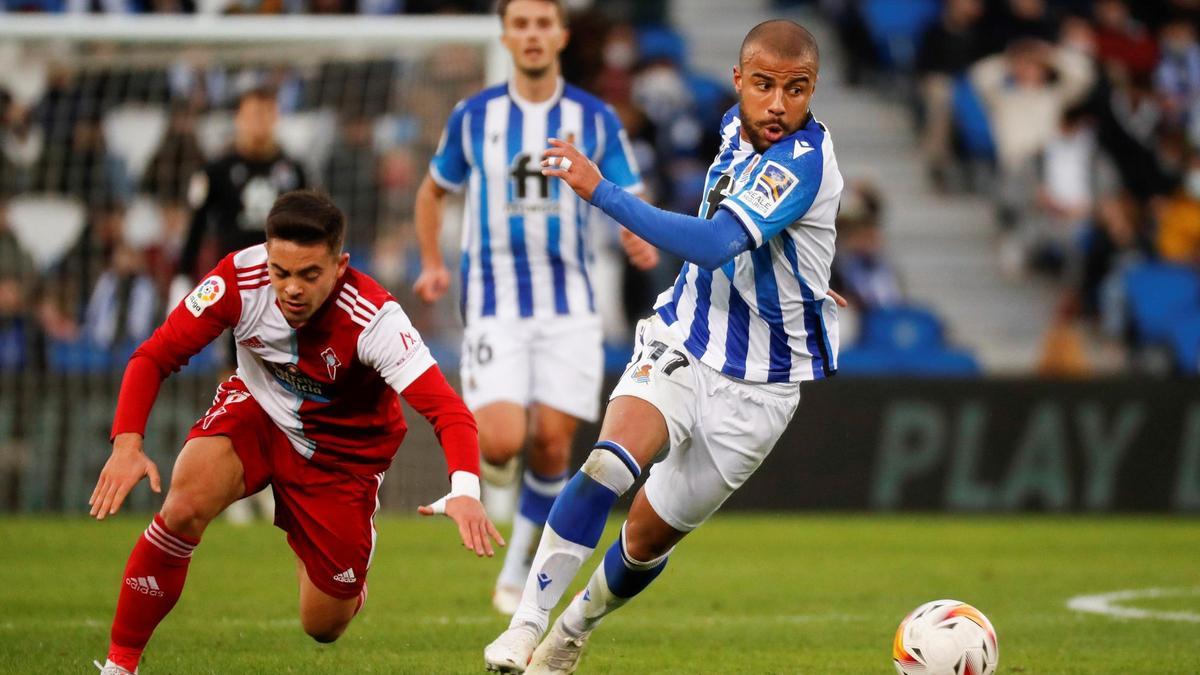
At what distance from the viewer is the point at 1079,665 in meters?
6.53

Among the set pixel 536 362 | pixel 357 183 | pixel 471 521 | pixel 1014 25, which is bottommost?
pixel 536 362

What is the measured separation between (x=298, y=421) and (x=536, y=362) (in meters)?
2.49

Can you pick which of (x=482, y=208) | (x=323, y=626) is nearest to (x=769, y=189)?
(x=323, y=626)

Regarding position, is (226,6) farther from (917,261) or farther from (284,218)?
(284,218)

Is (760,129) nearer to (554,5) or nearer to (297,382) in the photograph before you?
(297,382)

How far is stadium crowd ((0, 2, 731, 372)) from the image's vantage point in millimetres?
13094

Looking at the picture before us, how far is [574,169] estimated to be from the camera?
5344 millimetres

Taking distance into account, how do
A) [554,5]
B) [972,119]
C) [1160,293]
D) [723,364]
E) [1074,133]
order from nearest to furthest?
1. [723,364]
2. [554,5]
3. [1160,293]
4. [1074,133]
5. [972,119]

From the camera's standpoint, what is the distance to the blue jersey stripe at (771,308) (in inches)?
230

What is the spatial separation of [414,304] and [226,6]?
10.7 feet

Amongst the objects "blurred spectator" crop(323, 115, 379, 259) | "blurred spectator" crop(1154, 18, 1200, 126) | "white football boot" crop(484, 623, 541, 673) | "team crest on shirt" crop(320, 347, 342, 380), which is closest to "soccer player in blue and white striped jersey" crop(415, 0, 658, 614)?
"team crest on shirt" crop(320, 347, 342, 380)

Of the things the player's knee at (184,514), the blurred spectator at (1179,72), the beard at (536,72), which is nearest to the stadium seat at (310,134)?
the beard at (536,72)

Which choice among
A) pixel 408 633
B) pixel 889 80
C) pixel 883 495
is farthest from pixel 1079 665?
pixel 889 80

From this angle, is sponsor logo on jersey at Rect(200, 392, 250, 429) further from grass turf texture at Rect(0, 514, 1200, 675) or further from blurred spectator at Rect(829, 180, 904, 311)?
blurred spectator at Rect(829, 180, 904, 311)
